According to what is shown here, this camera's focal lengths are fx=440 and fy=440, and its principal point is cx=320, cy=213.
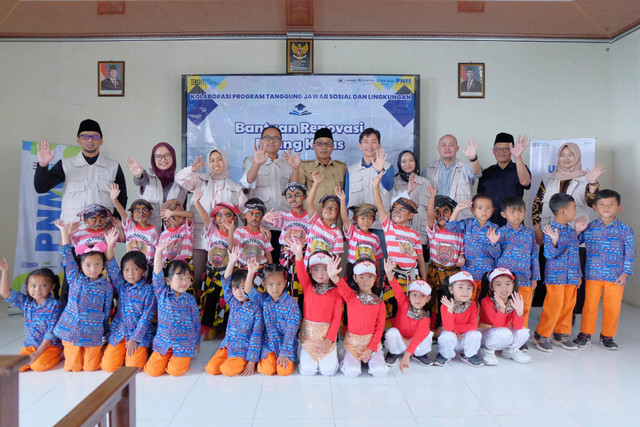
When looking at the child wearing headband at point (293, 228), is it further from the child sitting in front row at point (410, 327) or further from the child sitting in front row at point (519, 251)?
the child sitting in front row at point (519, 251)

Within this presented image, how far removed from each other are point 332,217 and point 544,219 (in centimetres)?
212

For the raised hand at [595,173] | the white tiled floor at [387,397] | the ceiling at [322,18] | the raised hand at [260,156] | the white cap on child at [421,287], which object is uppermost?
the ceiling at [322,18]

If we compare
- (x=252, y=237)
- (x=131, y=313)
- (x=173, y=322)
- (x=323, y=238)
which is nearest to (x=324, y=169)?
(x=323, y=238)

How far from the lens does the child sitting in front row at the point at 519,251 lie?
335cm

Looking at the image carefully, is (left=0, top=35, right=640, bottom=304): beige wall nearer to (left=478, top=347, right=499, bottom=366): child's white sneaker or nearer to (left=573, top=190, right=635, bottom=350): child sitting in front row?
(left=573, top=190, right=635, bottom=350): child sitting in front row

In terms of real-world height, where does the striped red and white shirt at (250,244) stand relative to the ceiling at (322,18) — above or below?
below

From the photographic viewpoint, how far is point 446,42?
199 inches

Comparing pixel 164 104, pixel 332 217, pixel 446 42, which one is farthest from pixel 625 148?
pixel 164 104

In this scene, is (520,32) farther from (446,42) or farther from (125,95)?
(125,95)

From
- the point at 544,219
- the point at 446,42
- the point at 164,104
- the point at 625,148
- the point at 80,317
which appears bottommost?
the point at 80,317

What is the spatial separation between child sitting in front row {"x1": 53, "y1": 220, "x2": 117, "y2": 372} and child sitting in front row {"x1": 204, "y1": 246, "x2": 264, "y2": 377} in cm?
78

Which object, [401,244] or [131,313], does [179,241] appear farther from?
[401,244]

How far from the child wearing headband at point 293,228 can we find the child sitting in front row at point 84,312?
1.30 meters

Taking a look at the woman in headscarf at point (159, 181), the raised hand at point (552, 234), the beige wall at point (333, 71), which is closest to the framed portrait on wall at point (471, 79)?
the beige wall at point (333, 71)
